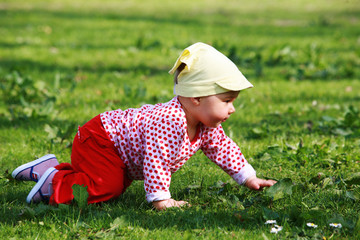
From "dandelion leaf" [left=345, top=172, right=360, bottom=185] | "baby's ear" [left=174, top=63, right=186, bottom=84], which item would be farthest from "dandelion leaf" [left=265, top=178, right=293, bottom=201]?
"baby's ear" [left=174, top=63, right=186, bottom=84]

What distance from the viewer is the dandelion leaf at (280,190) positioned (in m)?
2.89

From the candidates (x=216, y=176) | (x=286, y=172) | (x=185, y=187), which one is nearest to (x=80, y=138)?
(x=185, y=187)

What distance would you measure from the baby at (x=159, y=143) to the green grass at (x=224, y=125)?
0.43 ft

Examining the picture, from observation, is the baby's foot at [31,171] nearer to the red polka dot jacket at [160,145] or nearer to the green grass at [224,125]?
the green grass at [224,125]

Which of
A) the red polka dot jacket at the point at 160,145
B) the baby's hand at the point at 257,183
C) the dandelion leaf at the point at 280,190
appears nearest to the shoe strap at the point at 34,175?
the red polka dot jacket at the point at 160,145

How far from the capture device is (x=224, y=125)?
15.3 ft

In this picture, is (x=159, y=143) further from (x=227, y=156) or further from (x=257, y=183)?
(x=257, y=183)

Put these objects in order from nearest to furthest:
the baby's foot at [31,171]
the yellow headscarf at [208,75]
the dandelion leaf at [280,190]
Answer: the yellow headscarf at [208,75] < the dandelion leaf at [280,190] < the baby's foot at [31,171]

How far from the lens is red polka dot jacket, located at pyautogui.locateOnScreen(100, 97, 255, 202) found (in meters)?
2.82

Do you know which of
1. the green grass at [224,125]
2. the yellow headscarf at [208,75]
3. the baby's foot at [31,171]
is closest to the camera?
the green grass at [224,125]

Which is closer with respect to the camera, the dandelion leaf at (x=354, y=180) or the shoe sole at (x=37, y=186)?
the shoe sole at (x=37, y=186)

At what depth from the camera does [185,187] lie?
3252 mm

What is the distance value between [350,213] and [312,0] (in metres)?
19.2

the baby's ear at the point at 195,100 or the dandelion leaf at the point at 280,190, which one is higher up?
the baby's ear at the point at 195,100
